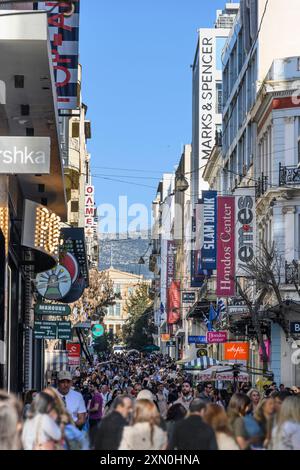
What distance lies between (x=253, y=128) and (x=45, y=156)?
3380 cm

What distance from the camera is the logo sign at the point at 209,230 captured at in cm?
4928

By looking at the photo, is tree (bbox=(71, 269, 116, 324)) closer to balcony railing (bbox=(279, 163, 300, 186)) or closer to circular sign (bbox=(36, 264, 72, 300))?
balcony railing (bbox=(279, 163, 300, 186))

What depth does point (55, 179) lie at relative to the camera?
2455cm

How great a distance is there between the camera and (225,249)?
4322 cm

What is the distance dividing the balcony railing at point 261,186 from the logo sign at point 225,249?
1017 mm

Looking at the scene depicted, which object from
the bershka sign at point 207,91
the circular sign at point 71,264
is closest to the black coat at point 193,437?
the circular sign at point 71,264

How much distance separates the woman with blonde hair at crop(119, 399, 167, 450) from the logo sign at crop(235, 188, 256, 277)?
32.3 meters

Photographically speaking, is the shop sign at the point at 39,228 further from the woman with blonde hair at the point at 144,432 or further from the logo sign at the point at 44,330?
the woman with blonde hair at the point at 144,432

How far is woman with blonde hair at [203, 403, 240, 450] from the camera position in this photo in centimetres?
871

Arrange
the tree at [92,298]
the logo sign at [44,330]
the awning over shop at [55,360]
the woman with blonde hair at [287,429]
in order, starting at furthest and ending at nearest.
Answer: the tree at [92,298], the awning over shop at [55,360], the logo sign at [44,330], the woman with blonde hair at [287,429]

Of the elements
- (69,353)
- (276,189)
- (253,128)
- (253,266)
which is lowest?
(69,353)

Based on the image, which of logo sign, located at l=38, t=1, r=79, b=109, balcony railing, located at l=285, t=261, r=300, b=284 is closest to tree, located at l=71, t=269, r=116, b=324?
balcony railing, located at l=285, t=261, r=300, b=284
